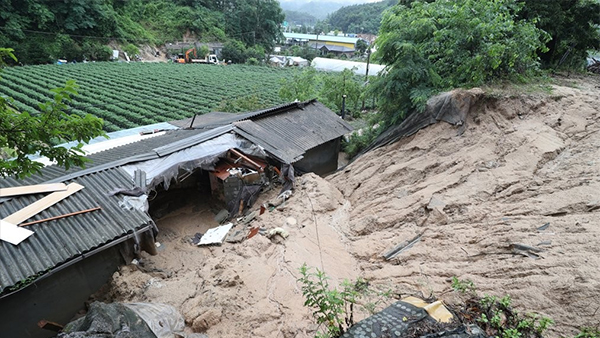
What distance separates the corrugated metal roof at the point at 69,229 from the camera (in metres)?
5.31

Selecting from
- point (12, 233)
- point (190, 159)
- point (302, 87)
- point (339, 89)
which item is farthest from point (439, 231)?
point (339, 89)

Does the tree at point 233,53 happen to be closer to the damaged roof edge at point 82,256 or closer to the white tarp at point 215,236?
the white tarp at point 215,236

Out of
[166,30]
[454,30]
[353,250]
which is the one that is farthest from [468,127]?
[166,30]

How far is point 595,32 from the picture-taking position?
40.8ft

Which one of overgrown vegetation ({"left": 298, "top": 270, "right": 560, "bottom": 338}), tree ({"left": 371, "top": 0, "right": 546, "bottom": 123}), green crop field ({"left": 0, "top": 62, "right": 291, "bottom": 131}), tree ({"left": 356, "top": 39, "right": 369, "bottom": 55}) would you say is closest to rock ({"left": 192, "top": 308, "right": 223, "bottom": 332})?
overgrown vegetation ({"left": 298, "top": 270, "right": 560, "bottom": 338})

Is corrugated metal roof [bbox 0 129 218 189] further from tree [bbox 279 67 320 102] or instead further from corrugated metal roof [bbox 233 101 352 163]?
tree [bbox 279 67 320 102]

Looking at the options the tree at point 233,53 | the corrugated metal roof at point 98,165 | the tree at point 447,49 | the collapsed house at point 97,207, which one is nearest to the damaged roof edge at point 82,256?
the collapsed house at point 97,207

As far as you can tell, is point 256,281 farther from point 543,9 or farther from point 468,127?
point 543,9

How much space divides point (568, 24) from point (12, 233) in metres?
18.7

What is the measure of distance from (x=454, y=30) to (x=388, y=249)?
8.09 metres

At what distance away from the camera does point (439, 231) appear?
20.2ft

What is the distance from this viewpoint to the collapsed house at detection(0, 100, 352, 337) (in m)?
5.54

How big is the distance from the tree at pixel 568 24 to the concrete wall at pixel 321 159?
29.1 ft

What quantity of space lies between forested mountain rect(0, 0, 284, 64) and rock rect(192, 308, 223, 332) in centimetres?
4576
